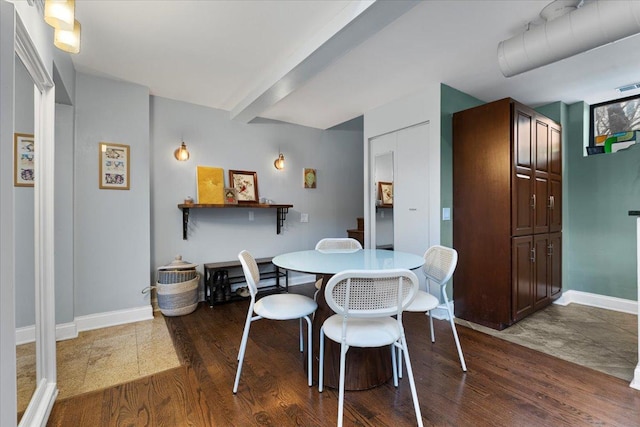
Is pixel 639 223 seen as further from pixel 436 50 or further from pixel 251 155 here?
pixel 251 155

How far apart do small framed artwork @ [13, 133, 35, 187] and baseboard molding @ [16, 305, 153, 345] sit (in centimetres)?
184

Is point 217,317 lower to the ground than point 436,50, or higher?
lower

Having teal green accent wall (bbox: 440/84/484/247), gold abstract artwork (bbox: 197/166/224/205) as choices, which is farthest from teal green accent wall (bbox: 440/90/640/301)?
gold abstract artwork (bbox: 197/166/224/205)

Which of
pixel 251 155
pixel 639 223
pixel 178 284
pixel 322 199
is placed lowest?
pixel 178 284

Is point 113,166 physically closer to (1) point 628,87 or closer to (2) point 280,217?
(2) point 280,217

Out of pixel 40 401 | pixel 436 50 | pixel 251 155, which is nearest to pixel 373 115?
pixel 436 50

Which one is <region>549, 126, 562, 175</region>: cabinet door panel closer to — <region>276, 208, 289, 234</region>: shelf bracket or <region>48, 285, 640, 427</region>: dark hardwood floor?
<region>48, 285, 640, 427</region>: dark hardwood floor

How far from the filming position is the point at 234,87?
3.28 m

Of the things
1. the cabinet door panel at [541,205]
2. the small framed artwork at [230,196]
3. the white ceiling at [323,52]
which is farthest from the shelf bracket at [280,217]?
the cabinet door panel at [541,205]

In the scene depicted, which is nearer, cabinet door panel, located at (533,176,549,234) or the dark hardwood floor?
the dark hardwood floor

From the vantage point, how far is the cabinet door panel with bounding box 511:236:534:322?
279 cm

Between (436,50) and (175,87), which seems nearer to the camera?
(436,50)

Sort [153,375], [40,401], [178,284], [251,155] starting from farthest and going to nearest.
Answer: [251,155], [178,284], [153,375], [40,401]

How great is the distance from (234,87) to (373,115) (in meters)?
1.82
